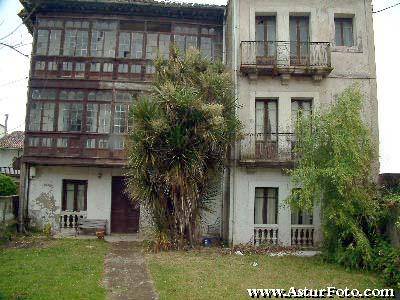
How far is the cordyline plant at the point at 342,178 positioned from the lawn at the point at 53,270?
6411 mm

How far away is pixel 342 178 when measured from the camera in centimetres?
1137

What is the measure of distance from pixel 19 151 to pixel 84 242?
1673cm

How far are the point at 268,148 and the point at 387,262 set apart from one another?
622 centimetres

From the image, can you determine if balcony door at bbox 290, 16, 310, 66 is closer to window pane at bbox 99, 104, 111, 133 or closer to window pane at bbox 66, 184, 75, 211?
window pane at bbox 99, 104, 111, 133

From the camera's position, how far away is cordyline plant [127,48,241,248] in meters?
13.5

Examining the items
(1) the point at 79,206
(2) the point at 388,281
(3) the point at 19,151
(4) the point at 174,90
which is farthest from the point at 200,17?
(3) the point at 19,151

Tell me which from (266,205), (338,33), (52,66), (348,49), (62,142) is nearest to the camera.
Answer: (266,205)

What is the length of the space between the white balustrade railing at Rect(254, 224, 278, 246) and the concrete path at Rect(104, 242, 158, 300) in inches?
175

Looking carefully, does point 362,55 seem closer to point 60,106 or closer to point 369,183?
point 369,183

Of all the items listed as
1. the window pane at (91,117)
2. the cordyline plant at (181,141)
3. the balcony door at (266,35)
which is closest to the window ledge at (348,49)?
the balcony door at (266,35)

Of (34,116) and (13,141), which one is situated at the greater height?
(13,141)

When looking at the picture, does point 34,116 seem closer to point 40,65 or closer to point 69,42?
point 40,65

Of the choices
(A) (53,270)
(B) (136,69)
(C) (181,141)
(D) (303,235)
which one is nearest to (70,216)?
(B) (136,69)

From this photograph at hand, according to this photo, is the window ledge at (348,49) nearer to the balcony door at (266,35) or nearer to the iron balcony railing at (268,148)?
the balcony door at (266,35)
